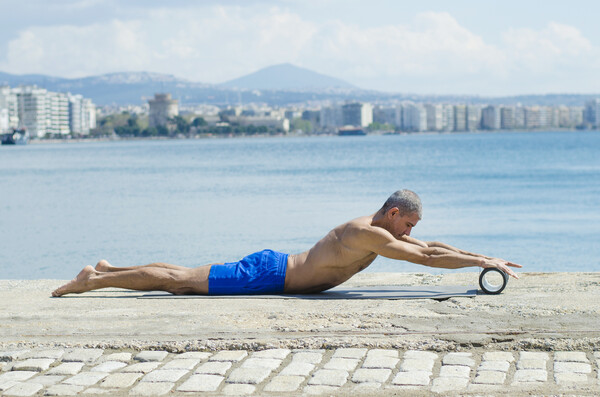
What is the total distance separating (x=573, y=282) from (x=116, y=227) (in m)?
17.7

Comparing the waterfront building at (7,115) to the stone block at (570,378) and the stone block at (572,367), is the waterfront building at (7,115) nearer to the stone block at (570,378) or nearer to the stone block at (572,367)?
the stone block at (572,367)

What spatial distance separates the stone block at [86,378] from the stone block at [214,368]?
1.59 feet

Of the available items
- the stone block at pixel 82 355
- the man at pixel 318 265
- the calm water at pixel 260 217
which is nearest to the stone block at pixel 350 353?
the man at pixel 318 265

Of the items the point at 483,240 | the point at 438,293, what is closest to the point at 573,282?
the point at 438,293

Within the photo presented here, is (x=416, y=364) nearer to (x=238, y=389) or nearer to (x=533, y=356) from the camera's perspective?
(x=533, y=356)

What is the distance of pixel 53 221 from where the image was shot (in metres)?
25.1

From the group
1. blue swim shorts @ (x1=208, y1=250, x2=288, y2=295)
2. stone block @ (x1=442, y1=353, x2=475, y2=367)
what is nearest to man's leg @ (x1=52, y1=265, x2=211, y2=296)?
blue swim shorts @ (x1=208, y1=250, x2=288, y2=295)

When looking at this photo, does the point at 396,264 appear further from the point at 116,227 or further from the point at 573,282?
the point at 116,227

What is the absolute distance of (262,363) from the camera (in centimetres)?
459

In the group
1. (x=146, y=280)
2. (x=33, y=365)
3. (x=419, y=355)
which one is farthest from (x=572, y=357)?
(x=146, y=280)

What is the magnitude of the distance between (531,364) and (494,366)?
20 centimetres

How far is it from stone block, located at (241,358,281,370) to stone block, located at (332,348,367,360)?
33cm

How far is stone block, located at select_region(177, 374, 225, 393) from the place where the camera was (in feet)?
13.8

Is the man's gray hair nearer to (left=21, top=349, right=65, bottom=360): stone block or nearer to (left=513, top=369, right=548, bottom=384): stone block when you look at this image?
(left=513, top=369, right=548, bottom=384): stone block
